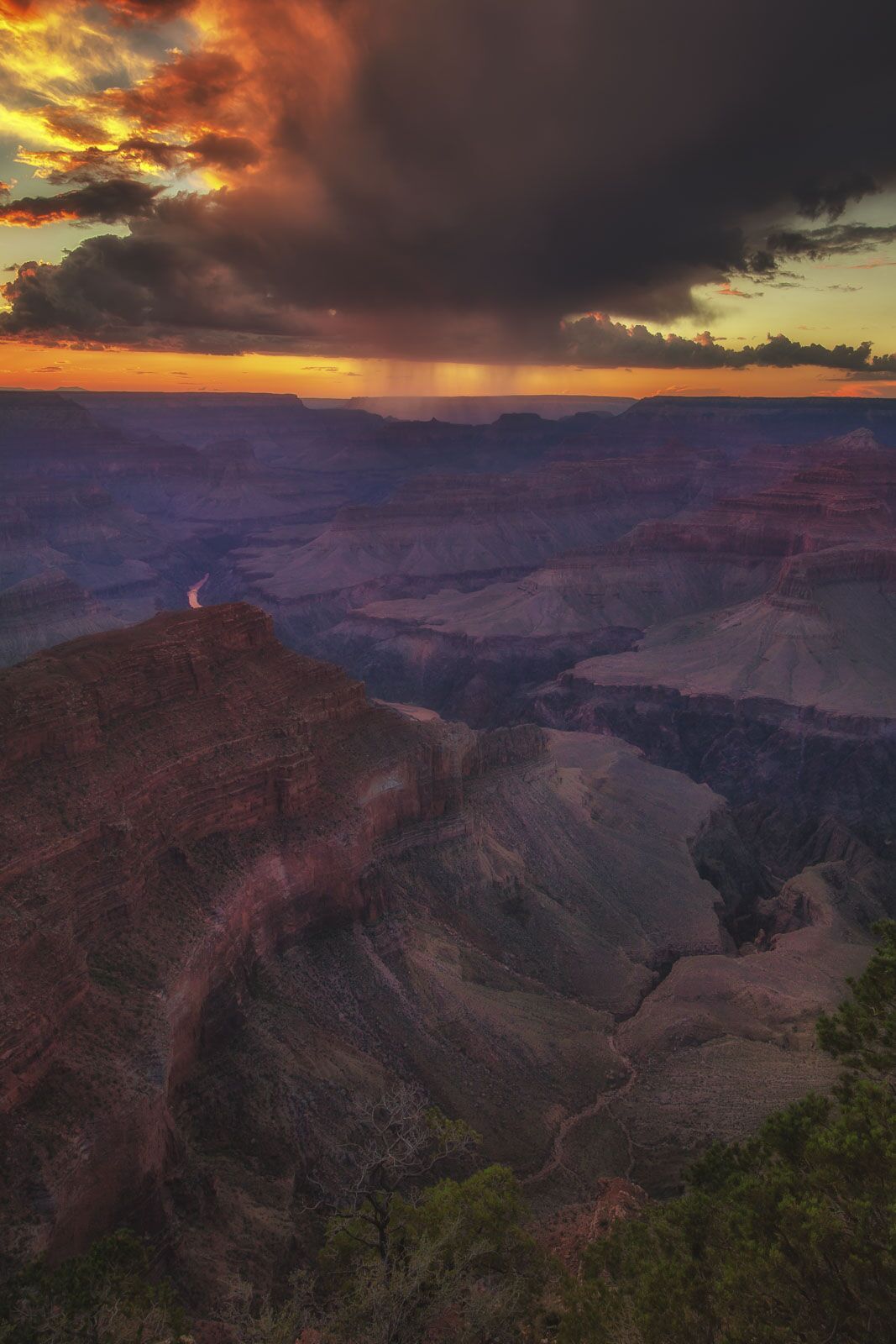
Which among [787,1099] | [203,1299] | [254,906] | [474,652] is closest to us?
[203,1299]

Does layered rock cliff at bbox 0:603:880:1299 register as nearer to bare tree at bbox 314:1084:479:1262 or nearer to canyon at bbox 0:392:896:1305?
canyon at bbox 0:392:896:1305

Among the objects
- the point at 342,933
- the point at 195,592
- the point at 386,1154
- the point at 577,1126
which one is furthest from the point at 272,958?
the point at 195,592

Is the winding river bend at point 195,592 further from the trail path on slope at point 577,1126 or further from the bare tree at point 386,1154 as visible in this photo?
the bare tree at point 386,1154

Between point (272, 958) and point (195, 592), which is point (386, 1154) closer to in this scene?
point (272, 958)

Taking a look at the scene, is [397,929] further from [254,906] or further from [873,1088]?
[873,1088]

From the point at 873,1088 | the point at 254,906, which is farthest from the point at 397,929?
the point at 873,1088

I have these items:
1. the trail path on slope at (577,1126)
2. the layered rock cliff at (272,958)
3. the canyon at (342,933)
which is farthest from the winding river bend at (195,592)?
the trail path on slope at (577,1126)
